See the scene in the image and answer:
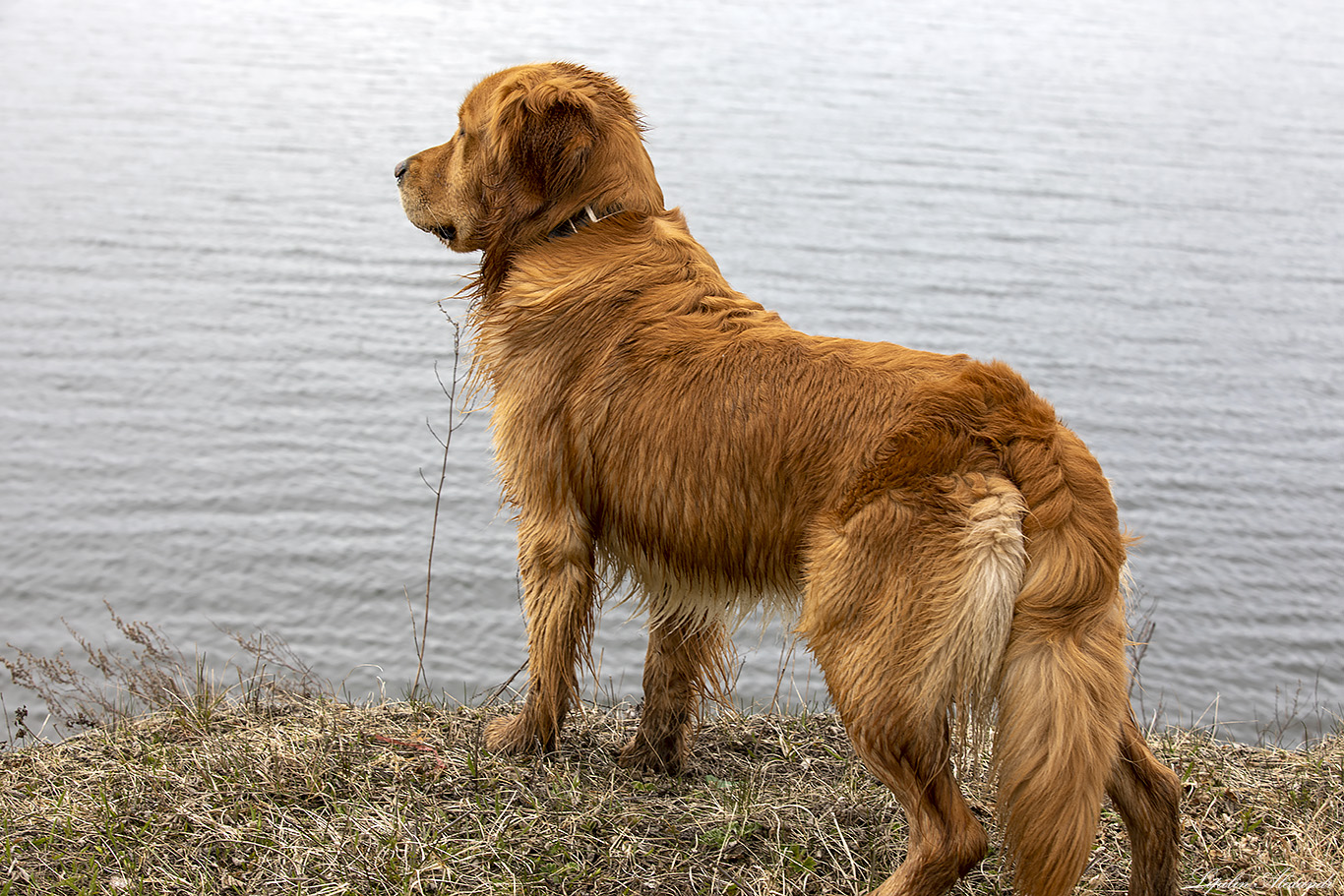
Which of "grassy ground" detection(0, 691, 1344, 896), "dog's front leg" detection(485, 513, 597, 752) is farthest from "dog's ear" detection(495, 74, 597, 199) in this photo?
"grassy ground" detection(0, 691, 1344, 896)

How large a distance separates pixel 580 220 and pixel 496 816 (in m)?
1.92

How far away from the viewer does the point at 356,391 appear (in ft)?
29.1

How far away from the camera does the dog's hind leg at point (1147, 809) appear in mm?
3027

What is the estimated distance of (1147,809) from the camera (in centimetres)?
308

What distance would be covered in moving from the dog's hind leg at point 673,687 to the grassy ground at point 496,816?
0.09m

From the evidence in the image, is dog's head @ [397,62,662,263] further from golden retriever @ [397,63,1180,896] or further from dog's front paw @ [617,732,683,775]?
dog's front paw @ [617,732,683,775]

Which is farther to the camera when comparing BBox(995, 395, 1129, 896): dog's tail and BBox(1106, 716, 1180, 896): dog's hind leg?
BBox(1106, 716, 1180, 896): dog's hind leg

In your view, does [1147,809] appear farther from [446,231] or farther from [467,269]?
[467,269]

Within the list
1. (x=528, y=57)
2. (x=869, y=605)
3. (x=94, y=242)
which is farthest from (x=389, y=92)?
(x=869, y=605)

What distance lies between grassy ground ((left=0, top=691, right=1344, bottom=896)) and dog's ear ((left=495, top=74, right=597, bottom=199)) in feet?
6.55

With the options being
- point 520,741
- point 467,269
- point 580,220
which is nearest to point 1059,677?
point 580,220

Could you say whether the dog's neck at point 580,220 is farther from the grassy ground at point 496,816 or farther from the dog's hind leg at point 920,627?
the grassy ground at point 496,816

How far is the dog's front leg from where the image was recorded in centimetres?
346

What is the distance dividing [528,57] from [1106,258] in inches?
340
